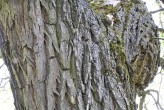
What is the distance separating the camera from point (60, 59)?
3.02 ft

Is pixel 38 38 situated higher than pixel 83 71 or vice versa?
pixel 38 38

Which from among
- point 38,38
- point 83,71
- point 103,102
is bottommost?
point 103,102

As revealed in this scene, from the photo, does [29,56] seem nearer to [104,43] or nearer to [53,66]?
[53,66]

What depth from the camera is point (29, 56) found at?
3.04ft

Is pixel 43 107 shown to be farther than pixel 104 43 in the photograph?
No

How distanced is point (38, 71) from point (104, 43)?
25 centimetres

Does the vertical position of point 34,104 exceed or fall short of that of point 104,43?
it falls short

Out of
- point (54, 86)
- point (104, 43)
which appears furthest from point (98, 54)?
point (54, 86)

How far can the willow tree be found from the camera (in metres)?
0.90

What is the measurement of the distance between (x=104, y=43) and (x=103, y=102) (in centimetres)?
20

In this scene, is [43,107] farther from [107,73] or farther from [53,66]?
[107,73]

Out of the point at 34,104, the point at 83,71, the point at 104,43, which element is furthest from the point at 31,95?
the point at 104,43

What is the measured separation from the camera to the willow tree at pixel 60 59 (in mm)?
901

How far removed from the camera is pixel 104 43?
102 centimetres
